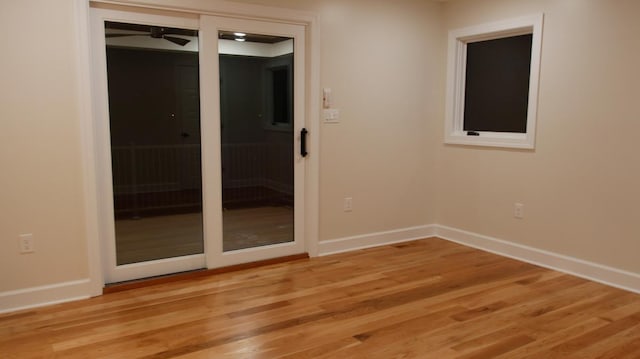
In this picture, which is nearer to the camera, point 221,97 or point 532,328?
point 532,328

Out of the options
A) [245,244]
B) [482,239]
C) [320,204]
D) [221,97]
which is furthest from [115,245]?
[482,239]

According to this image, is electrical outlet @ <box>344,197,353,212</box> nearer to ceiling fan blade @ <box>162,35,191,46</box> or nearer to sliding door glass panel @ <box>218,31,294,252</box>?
sliding door glass panel @ <box>218,31,294,252</box>

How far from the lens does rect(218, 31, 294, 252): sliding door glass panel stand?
4152 millimetres

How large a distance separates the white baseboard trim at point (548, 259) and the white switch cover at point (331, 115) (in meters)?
1.77

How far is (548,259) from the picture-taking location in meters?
4.31

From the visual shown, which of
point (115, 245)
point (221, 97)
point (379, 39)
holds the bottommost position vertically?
point (115, 245)

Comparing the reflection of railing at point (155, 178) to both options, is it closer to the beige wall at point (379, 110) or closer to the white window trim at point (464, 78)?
the beige wall at point (379, 110)

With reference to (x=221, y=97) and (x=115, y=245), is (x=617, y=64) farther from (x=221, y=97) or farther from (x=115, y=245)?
(x=115, y=245)

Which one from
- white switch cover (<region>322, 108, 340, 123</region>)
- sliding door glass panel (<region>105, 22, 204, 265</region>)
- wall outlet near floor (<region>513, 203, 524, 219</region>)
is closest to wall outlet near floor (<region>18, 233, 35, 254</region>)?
sliding door glass panel (<region>105, 22, 204, 265</region>)

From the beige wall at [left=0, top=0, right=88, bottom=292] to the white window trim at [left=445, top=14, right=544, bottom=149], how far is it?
3.53 m

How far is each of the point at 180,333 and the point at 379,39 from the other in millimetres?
3266

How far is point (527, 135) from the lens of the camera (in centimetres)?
439

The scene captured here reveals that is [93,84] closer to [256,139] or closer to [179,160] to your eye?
[179,160]

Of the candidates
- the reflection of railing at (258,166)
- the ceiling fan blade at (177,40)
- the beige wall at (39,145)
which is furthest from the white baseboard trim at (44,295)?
the ceiling fan blade at (177,40)
